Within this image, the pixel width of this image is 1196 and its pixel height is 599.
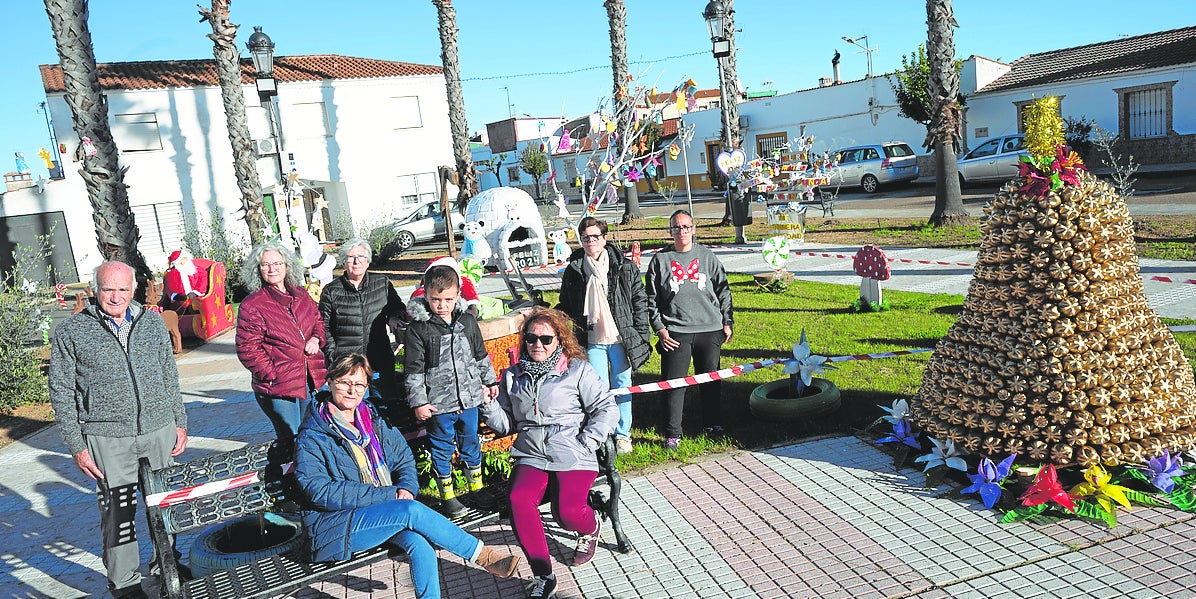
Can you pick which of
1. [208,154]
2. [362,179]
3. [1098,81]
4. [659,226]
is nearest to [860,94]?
[1098,81]

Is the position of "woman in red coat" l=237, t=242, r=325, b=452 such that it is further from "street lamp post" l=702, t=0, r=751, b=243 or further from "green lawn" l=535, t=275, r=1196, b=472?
"street lamp post" l=702, t=0, r=751, b=243

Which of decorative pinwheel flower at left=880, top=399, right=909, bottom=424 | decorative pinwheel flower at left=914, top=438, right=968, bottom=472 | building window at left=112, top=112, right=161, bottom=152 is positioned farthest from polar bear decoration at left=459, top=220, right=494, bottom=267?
building window at left=112, top=112, right=161, bottom=152

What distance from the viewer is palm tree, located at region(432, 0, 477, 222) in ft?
70.7

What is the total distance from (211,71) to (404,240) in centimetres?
1092

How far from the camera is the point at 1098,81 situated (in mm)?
26203

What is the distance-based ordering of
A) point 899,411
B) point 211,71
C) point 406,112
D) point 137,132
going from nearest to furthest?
1. point 899,411
2. point 137,132
3. point 211,71
4. point 406,112

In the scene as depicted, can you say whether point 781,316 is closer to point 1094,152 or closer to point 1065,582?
point 1065,582

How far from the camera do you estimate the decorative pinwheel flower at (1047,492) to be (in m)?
4.33

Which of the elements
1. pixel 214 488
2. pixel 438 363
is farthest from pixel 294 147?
pixel 214 488

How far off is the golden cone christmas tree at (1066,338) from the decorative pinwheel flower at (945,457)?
122mm

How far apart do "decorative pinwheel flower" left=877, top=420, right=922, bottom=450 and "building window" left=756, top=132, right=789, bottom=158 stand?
31441mm

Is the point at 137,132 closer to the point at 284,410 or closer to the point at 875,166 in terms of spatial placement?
the point at 875,166

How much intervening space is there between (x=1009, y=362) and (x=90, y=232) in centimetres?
2764

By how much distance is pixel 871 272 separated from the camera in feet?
30.9
